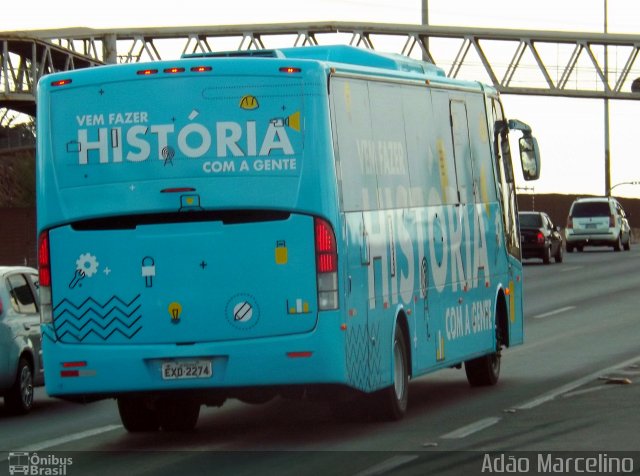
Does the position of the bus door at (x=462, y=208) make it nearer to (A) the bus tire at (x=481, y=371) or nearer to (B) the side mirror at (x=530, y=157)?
(A) the bus tire at (x=481, y=371)

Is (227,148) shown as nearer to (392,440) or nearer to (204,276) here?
(204,276)

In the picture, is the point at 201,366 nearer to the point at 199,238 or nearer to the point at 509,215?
the point at 199,238

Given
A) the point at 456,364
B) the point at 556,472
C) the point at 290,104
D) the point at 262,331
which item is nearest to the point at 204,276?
the point at 262,331

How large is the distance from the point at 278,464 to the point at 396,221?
3.51 meters

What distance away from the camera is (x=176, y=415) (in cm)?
1525

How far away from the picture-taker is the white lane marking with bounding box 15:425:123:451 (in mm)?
14188

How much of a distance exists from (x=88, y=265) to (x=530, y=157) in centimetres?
718

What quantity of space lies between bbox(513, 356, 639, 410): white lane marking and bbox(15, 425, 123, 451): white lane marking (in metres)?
3.60

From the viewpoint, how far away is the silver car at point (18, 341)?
17.5m

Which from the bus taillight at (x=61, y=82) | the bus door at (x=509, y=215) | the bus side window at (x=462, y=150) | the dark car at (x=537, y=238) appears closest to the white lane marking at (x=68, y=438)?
the bus taillight at (x=61, y=82)

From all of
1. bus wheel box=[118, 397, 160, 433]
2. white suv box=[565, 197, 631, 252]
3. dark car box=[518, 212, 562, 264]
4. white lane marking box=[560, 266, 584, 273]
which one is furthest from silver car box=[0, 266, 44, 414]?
white suv box=[565, 197, 631, 252]

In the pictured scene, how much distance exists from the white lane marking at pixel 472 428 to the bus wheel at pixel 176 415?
237 centimetres

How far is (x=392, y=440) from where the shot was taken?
533 inches

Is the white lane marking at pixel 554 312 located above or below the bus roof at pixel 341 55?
below
